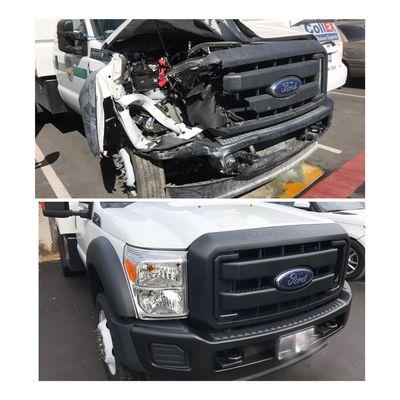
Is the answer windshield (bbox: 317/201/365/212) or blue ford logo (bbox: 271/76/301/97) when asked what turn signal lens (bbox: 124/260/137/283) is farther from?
windshield (bbox: 317/201/365/212)

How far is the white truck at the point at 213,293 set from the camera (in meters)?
2.34

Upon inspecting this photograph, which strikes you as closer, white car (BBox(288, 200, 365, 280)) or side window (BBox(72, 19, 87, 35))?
side window (BBox(72, 19, 87, 35))

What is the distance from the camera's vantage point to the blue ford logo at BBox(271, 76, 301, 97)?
3.63 m

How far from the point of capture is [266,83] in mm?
3539

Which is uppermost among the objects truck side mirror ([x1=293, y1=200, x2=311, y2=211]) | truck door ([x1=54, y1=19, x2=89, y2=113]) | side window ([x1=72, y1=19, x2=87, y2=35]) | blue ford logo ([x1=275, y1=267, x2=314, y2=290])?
side window ([x1=72, y1=19, x2=87, y2=35])

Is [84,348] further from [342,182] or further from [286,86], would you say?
[342,182]

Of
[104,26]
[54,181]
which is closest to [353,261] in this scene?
[54,181]

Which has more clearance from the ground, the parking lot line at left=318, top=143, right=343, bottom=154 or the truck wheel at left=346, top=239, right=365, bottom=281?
the parking lot line at left=318, top=143, right=343, bottom=154

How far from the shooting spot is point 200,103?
363cm

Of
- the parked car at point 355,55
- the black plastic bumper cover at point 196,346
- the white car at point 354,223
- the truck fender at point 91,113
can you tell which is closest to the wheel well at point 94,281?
the black plastic bumper cover at point 196,346

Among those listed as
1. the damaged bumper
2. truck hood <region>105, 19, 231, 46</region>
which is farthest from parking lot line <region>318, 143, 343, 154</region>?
truck hood <region>105, 19, 231, 46</region>

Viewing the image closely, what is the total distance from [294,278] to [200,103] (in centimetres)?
185

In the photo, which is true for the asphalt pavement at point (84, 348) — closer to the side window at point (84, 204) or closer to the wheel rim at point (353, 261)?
the wheel rim at point (353, 261)

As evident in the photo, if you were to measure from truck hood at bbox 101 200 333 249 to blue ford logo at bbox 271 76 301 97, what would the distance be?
42.1 inches
